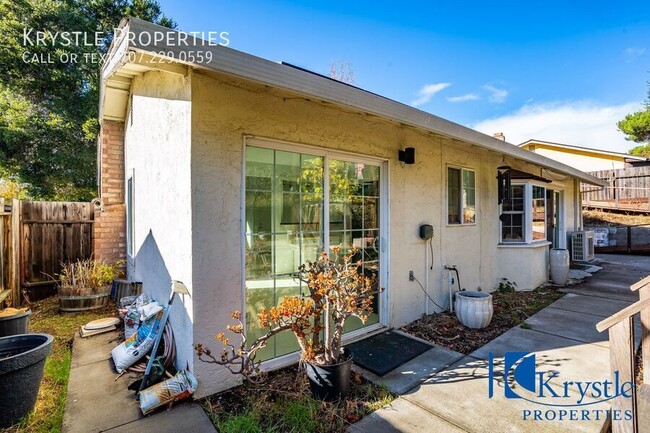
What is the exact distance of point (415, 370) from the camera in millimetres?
3258

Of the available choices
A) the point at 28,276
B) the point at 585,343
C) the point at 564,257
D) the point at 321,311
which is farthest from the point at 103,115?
the point at 564,257

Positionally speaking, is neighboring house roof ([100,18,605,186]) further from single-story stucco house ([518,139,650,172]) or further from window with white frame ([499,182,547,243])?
single-story stucco house ([518,139,650,172])

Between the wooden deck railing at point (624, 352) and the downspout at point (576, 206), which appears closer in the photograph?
the wooden deck railing at point (624, 352)

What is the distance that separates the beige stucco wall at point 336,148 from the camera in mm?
2717

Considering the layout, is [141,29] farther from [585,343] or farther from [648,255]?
[648,255]

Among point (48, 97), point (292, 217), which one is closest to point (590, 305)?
point (292, 217)

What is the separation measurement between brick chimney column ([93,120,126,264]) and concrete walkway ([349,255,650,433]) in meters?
5.82

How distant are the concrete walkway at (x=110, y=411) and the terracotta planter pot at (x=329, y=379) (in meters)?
0.85

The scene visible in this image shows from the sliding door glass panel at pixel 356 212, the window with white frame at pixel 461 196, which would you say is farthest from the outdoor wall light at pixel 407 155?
the window with white frame at pixel 461 196

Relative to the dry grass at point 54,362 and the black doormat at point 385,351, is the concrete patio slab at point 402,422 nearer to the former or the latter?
the black doormat at point 385,351

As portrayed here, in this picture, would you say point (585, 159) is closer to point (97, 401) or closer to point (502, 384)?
point (502, 384)

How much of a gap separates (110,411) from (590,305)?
7.18 m

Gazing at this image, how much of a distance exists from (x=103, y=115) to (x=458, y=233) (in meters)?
7.15

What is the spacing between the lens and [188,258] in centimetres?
271
